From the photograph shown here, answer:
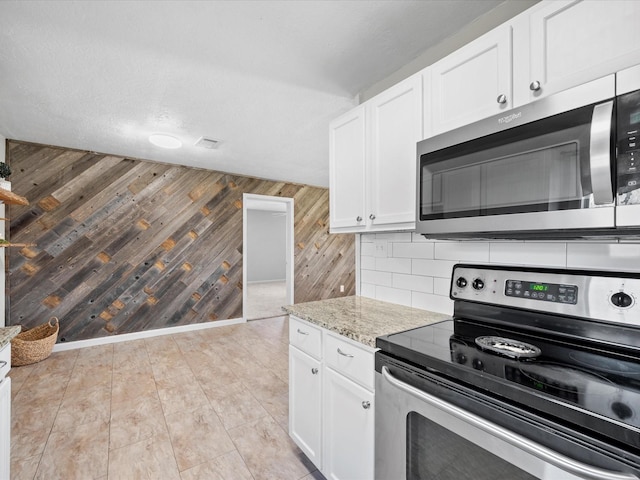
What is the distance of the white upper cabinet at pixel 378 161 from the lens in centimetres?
153

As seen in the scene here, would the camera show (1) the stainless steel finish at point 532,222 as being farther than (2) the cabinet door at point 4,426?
No

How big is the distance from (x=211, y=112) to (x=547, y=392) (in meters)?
2.86

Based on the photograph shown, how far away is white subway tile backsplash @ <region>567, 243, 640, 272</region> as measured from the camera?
104 cm

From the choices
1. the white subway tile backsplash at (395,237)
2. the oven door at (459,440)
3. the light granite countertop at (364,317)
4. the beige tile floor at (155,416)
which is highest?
the white subway tile backsplash at (395,237)

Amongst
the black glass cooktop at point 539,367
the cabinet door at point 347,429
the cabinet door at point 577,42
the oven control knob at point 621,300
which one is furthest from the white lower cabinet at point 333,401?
the cabinet door at point 577,42

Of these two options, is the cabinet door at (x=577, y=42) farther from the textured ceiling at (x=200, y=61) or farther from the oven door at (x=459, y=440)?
the oven door at (x=459, y=440)

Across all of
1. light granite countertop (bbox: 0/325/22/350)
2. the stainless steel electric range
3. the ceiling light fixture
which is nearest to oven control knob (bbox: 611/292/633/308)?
the stainless steel electric range

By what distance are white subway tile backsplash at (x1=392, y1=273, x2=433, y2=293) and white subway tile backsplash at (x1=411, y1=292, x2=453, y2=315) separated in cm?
3

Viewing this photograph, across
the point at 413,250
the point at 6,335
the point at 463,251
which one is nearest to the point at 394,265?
the point at 413,250

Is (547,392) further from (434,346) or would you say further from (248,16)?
(248,16)

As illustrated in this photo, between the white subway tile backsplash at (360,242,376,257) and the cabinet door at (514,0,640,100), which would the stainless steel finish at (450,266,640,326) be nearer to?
the cabinet door at (514,0,640,100)

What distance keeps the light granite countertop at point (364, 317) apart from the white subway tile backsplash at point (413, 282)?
12 centimetres

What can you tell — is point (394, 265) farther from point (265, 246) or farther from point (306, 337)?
point (265, 246)

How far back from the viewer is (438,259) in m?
1.67
